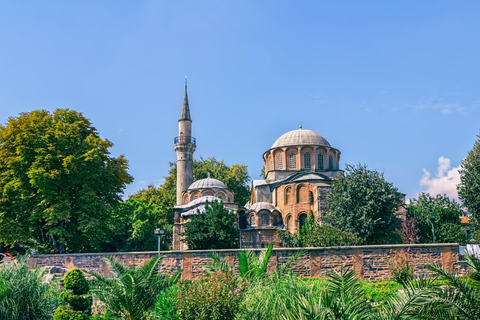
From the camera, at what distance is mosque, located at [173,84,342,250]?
115ft

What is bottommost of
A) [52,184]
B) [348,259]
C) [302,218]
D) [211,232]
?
[348,259]

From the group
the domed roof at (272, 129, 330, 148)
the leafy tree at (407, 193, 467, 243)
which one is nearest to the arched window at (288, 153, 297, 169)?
the domed roof at (272, 129, 330, 148)

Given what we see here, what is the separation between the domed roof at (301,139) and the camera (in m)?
39.8

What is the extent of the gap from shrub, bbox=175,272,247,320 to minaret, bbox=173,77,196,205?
Result: 34.5 m

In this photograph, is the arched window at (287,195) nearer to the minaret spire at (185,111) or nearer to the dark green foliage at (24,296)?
the minaret spire at (185,111)

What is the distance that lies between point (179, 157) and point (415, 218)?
72.0 ft

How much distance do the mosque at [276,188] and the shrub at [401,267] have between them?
17.0m

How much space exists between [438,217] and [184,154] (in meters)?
22.7

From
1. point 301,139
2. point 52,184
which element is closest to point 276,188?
point 301,139

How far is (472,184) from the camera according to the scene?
25.2 meters

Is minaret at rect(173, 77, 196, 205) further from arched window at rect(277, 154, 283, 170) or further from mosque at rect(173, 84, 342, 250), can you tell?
arched window at rect(277, 154, 283, 170)

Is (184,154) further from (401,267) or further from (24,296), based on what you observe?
(24,296)

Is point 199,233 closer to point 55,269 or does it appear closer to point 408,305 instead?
point 55,269

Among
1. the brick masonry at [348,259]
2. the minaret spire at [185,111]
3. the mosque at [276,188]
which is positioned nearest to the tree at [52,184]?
the brick masonry at [348,259]
